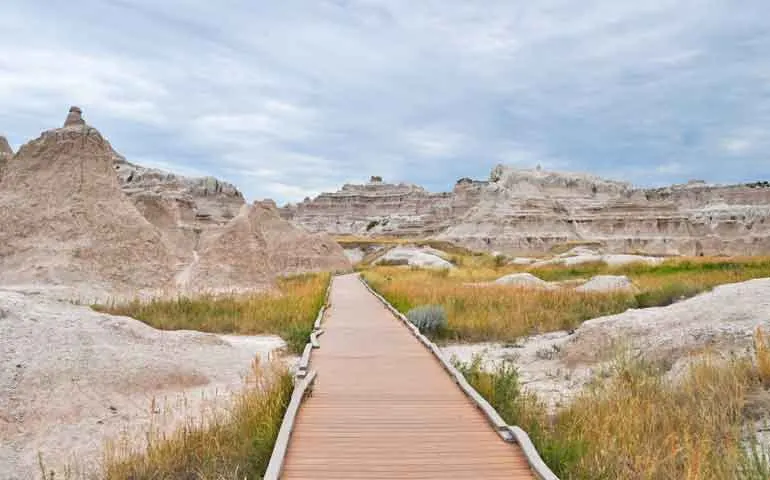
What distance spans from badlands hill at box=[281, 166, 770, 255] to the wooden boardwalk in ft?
268

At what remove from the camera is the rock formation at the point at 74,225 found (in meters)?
17.2

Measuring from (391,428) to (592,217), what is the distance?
331 ft

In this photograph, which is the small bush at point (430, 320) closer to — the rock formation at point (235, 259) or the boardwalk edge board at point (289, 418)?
the boardwalk edge board at point (289, 418)

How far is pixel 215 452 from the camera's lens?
17.3 ft

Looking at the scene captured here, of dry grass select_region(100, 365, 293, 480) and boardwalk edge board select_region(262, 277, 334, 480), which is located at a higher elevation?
boardwalk edge board select_region(262, 277, 334, 480)

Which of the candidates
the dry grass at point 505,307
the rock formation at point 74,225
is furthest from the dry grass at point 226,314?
the dry grass at point 505,307

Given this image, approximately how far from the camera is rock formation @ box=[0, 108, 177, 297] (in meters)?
17.2

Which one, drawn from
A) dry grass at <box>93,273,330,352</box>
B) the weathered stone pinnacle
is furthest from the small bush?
the weathered stone pinnacle

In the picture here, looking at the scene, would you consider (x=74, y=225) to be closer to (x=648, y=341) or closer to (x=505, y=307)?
(x=505, y=307)

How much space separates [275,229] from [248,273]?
20022 millimetres

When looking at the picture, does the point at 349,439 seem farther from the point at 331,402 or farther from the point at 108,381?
the point at 108,381

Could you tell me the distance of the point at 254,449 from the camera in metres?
5.04

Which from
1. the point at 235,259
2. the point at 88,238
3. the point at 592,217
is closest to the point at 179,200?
the point at 235,259

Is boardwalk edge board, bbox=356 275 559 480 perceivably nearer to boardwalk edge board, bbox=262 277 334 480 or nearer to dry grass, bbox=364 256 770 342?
boardwalk edge board, bbox=262 277 334 480
